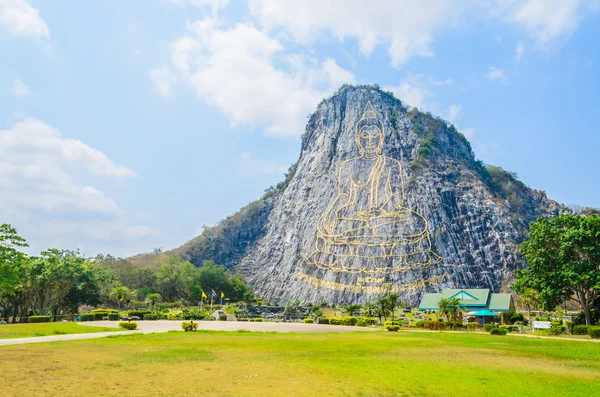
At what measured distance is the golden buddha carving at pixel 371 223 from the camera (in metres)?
70.5

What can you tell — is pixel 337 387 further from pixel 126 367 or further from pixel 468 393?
pixel 126 367

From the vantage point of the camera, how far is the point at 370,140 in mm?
87938

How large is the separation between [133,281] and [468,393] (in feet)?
241

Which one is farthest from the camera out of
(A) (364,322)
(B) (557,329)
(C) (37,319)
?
(A) (364,322)

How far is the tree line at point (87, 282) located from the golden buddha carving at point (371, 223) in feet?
61.1

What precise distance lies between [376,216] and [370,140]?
18.6 metres

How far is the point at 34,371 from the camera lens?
529 inches

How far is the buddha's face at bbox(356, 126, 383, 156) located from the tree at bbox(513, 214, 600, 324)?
50847mm

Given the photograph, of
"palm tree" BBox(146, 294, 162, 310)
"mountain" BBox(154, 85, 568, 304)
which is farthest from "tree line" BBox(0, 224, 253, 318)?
"mountain" BBox(154, 85, 568, 304)

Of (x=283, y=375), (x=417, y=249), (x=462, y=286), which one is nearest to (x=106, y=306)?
(x=417, y=249)

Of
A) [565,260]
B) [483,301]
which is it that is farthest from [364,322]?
[565,260]

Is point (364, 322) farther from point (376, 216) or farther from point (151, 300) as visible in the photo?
point (151, 300)

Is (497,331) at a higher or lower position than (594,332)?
lower

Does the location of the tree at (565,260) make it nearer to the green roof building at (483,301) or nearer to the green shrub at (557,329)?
the green shrub at (557,329)
